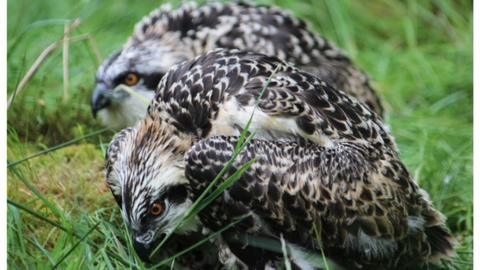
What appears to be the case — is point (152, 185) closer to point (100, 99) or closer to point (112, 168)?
point (112, 168)

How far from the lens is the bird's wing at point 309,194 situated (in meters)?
4.36

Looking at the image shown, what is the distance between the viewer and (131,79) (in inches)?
259

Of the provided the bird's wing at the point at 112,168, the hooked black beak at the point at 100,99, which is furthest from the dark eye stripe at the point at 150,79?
the bird's wing at the point at 112,168

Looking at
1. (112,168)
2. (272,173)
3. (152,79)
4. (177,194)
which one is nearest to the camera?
(272,173)

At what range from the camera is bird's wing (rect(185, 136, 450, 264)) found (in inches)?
171

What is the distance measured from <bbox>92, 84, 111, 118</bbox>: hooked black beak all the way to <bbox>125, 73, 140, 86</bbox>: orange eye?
7.0 inches

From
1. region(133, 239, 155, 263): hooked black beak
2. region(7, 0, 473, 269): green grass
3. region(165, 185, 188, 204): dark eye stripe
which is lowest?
region(7, 0, 473, 269): green grass

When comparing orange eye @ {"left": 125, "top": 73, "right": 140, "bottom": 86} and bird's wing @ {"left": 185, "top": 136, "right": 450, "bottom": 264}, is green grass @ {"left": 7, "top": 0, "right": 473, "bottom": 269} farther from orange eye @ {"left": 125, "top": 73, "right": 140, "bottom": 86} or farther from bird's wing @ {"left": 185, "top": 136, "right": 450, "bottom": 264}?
bird's wing @ {"left": 185, "top": 136, "right": 450, "bottom": 264}

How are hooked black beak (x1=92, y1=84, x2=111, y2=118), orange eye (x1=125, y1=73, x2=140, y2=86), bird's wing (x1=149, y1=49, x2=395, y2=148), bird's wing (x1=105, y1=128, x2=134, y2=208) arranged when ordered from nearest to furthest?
bird's wing (x1=149, y1=49, x2=395, y2=148)
bird's wing (x1=105, y1=128, x2=134, y2=208)
hooked black beak (x1=92, y1=84, x2=111, y2=118)
orange eye (x1=125, y1=73, x2=140, y2=86)

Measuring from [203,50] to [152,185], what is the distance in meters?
2.26

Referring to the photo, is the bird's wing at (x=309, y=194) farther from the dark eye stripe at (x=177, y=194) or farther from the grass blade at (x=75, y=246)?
the grass blade at (x=75, y=246)

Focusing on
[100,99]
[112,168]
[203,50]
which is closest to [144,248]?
[112,168]

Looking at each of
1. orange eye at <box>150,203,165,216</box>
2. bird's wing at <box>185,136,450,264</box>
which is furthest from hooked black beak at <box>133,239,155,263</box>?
bird's wing at <box>185,136,450,264</box>
